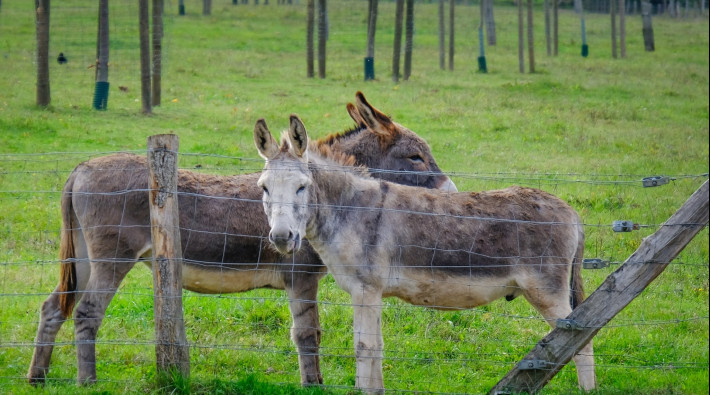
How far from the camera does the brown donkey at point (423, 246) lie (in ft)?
17.9

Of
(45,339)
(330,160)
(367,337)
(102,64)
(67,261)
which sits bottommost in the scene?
(45,339)

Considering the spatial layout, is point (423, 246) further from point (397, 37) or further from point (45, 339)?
point (397, 37)

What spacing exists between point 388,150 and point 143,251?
2.89 m

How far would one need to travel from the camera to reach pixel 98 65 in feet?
58.7

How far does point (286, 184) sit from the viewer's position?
17.0ft

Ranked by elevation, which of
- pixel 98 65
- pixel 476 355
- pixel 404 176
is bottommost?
pixel 476 355

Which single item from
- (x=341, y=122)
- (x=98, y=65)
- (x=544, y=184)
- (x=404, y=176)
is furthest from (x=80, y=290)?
(x=98, y=65)

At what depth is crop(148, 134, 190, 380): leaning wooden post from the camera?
17.1ft

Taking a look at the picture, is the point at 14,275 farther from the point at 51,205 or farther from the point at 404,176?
the point at 404,176

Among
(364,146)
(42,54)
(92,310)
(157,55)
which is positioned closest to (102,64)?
(157,55)

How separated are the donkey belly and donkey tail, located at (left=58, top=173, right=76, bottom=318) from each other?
272 cm

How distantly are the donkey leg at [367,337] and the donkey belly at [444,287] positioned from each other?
0.24 meters

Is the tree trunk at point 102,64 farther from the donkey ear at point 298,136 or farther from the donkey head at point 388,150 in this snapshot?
the donkey ear at point 298,136

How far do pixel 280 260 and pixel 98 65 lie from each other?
13.5m
